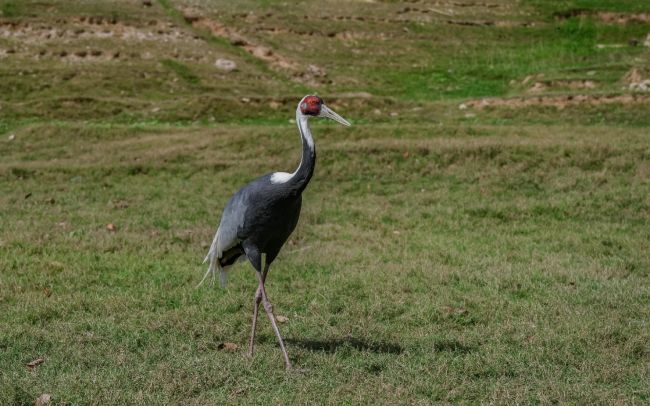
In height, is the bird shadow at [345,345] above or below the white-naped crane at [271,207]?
below

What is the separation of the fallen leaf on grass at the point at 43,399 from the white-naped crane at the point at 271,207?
1.80 meters

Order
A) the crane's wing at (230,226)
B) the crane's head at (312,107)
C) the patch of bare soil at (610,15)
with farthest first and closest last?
the patch of bare soil at (610,15), the crane's wing at (230,226), the crane's head at (312,107)

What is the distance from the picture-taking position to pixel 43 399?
5465mm

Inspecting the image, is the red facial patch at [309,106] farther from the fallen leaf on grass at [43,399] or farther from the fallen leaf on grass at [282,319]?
the fallen leaf on grass at [43,399]

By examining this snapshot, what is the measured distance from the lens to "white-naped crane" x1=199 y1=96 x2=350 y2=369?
6.31m

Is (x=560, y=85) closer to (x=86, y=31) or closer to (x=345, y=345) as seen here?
(x=345, y=345)

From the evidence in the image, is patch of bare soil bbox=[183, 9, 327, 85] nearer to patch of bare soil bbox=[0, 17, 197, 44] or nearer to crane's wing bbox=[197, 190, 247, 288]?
patch of bare soil bbox=[0, 17, 197, 44]

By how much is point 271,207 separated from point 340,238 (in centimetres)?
490

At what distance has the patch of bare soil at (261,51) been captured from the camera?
3328 centimetres

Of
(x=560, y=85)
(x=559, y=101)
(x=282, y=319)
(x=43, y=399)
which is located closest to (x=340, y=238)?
(x=282, y=319)

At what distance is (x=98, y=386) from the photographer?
5695mm

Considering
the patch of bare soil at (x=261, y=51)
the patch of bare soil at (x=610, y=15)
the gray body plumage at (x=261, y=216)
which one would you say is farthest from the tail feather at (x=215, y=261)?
the patch of bare soil at (x=610, y=15)

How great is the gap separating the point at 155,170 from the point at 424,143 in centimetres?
625

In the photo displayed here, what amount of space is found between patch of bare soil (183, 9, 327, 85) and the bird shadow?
2614 centimetres
